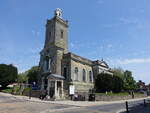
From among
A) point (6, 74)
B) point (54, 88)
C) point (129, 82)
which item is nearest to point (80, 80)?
point (54, 88)

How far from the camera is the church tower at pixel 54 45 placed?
118 ft

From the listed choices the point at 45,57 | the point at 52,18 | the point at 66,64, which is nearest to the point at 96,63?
the point at 66,64

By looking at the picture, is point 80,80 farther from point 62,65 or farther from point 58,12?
point 58,12

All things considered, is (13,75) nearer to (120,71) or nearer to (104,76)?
(104,76)

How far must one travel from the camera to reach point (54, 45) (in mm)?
36906

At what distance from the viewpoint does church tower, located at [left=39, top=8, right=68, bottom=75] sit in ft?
118

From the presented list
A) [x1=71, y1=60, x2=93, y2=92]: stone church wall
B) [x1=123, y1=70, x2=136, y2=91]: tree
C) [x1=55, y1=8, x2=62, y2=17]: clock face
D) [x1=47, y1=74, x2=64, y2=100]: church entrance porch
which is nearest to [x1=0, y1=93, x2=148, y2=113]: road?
[x1=47, y1=74, x2=64, y2=100]: church entrance porch

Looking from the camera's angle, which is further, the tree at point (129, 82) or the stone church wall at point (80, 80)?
the tree at point (129, 82)

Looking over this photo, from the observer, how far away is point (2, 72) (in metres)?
49.2

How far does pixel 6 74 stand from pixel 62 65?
23.2 m

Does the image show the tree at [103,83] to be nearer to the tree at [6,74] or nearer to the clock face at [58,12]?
the clock face at [58,12]

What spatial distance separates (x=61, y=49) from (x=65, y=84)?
8.39 meters

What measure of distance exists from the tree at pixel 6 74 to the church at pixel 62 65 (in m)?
16.5

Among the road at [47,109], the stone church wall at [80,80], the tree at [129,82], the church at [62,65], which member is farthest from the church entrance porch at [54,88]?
the tree at [129,82]
